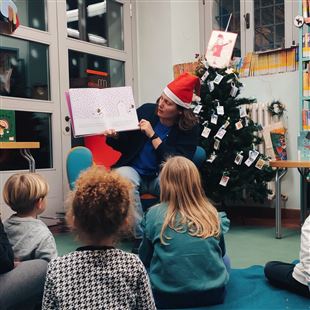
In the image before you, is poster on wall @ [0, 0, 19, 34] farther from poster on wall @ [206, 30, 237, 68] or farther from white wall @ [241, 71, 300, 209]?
white wall @ [241, 71, 300, 209]

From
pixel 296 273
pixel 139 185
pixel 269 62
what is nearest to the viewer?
pixel 296 273

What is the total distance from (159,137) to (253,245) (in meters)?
1.03

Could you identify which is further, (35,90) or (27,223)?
(35,90)

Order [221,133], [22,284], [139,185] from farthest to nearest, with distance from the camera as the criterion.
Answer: [221,133] → [139,185] → [22,284]

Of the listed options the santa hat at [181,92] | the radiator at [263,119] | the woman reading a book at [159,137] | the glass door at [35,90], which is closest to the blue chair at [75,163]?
the woman reading a book at [159,137]

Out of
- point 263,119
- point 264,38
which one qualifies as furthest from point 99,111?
point 264,38

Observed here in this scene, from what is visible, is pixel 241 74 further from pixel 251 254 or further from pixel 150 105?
pixel 251 254

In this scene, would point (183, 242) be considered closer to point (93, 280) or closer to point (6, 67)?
point (93, 280)

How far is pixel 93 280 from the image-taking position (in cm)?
105

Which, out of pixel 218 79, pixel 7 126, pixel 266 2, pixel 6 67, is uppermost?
pixel 266 2

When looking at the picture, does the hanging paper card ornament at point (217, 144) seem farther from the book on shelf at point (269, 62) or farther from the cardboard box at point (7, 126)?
the cardboard box at point (7, 126)

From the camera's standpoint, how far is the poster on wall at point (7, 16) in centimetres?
218

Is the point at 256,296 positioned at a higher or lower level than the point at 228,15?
lower

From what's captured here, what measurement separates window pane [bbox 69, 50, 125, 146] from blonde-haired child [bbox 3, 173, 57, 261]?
8.02 ft
